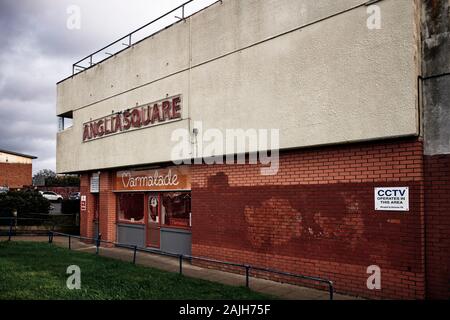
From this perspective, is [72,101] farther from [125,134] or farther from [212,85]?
[212,85]

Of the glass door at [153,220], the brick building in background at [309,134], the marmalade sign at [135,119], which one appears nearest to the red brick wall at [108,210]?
the marmalade sign at [135,119]

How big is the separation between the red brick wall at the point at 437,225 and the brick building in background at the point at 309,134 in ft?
0.06

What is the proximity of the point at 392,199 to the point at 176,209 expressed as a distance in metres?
7.23

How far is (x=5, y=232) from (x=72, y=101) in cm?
638

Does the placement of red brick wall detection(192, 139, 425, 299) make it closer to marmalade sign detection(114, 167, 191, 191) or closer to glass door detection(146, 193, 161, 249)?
marmalade sign detection(114, 167, 191, 191)

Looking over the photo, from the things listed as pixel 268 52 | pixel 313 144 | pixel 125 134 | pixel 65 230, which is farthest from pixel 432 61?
pixel 65 230

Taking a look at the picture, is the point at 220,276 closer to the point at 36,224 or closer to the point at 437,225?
the point at 437,225

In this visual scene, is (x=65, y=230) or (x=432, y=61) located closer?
(x=432, y=61)

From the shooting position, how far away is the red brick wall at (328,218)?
7270 millimetres

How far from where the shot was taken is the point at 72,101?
17109 millimetres

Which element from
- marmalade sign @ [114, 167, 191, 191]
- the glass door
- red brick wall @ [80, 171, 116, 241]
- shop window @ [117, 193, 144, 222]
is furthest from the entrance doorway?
the glass door

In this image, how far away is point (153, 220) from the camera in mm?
14000

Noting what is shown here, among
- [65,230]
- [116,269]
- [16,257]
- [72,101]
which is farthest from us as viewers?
[65,230]

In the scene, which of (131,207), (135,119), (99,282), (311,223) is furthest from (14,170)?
(311,223)
